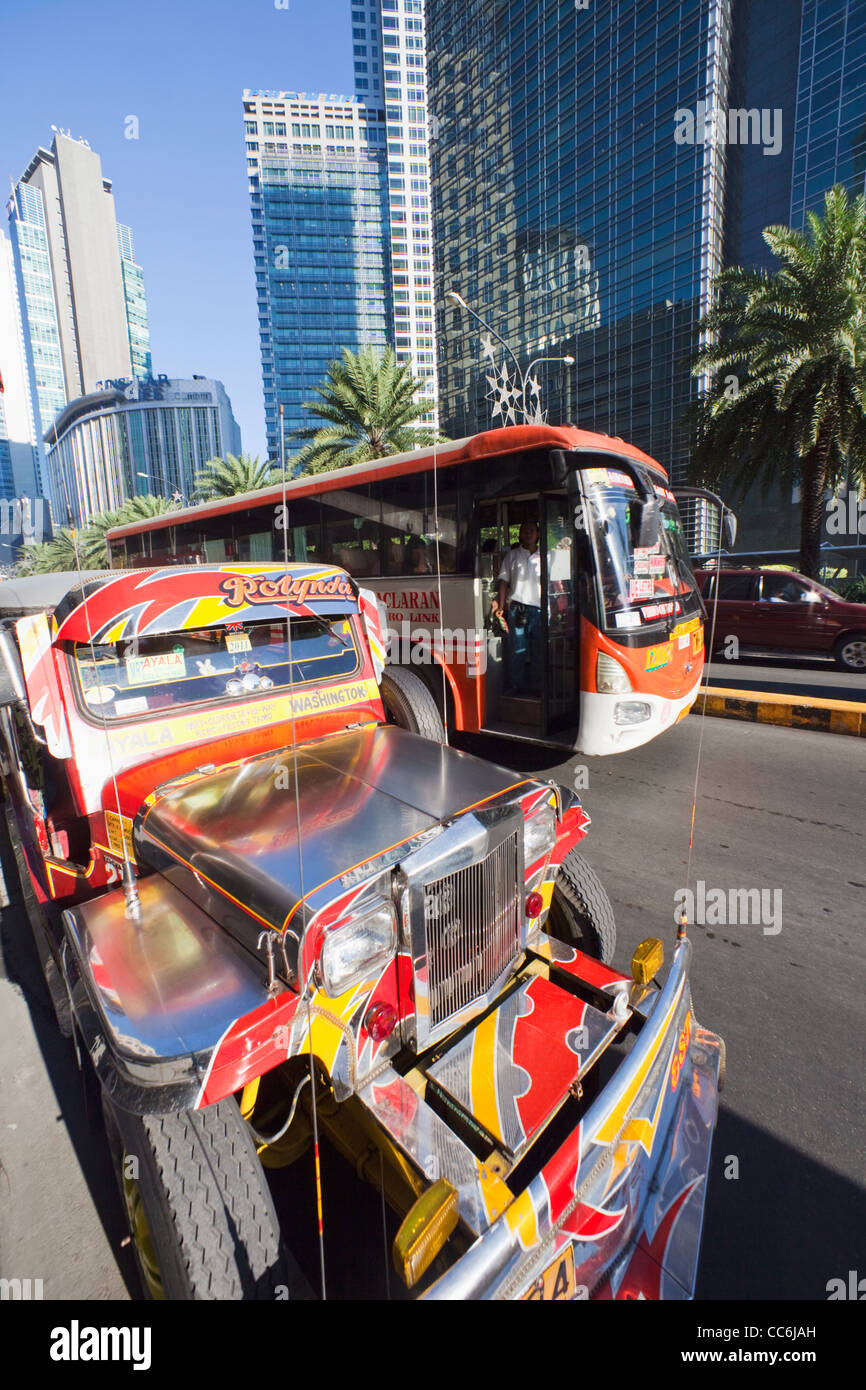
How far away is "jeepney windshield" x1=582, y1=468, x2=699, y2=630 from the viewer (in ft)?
18.9

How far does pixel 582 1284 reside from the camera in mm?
1754

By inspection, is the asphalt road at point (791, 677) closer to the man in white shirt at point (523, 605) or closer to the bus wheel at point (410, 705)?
the man in white shirt at point (523, 605)

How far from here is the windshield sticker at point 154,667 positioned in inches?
123

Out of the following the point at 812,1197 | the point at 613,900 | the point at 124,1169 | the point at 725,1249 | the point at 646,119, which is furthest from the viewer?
the point at 646,119

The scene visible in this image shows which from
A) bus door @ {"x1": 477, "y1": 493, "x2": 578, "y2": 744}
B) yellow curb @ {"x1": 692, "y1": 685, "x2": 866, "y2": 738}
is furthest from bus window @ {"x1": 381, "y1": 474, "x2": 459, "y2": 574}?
yellow curb @ {"x1": 692, "y1": 685, "x2": 866, "y2": 738}

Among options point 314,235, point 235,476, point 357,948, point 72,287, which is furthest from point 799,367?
point 314,235

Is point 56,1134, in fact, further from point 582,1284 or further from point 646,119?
point 646,119

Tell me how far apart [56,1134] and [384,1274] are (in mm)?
1532

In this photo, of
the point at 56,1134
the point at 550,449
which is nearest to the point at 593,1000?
the point at 56,1134

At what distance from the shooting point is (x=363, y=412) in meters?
20.4

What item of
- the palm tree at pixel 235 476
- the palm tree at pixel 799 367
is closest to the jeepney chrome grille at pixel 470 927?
the palm tree at pixel 799 367

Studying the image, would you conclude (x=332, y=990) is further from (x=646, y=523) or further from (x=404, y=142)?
(x=404, y=142)

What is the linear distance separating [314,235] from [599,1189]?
405ft

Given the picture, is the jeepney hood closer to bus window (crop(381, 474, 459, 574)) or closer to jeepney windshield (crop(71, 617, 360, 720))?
jeepney windshield (crop(71, 617, 360, 720))
